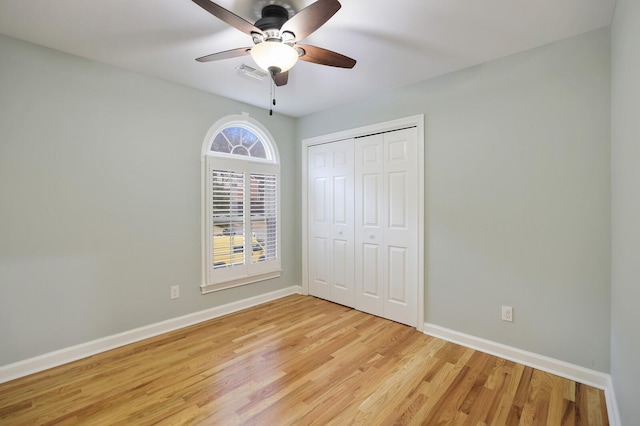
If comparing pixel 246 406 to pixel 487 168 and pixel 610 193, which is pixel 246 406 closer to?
pixel 487 168

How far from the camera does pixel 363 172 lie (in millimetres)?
3443

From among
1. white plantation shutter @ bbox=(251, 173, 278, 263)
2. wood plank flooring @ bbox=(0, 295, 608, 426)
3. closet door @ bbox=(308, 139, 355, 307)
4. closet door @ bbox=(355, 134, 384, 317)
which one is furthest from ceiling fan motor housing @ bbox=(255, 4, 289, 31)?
wood plank flooring @ bbox=(0, 295, 608, 426)

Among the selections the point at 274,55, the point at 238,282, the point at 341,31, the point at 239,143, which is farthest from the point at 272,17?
the point at 238,282

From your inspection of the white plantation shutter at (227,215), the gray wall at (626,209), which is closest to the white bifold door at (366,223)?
the white plantation shutter at (227,215)

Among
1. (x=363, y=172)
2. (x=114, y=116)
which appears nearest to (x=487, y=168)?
(x=363, y=172)

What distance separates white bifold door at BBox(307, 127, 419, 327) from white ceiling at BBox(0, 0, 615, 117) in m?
0.87

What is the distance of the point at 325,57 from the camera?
1.98 m

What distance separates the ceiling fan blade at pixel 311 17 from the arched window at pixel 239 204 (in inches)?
76.9

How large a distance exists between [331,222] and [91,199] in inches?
98.5

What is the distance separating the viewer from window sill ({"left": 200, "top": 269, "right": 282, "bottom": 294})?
10.7ft

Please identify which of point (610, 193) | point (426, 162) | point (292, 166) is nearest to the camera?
point (610, 193)

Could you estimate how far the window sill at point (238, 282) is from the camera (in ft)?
10.7

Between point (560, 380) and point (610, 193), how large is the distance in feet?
4.54

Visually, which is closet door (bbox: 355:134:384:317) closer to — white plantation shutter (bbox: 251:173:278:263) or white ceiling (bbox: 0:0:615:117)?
white ceiling (bbox: 0:0:615:117)
